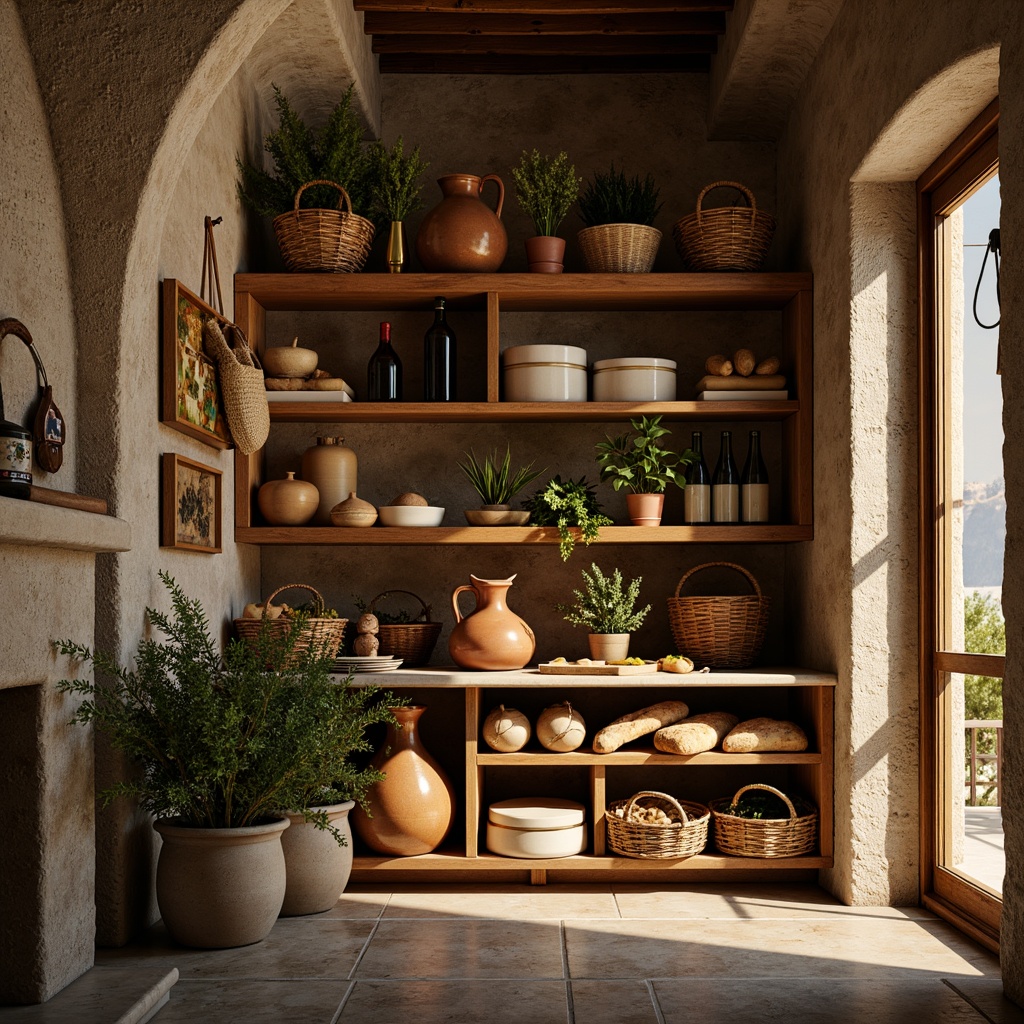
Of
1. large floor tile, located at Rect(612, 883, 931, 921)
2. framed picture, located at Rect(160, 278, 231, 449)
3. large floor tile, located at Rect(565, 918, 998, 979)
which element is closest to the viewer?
large floor tile, located at Rect(565, 918, 998, 979)

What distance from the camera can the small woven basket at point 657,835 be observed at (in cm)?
379

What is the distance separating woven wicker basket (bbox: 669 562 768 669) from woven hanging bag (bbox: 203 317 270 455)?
5.19 feet

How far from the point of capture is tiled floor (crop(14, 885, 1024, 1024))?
2.66 meters

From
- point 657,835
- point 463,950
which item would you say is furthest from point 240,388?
point 657,835

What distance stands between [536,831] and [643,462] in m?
1.35

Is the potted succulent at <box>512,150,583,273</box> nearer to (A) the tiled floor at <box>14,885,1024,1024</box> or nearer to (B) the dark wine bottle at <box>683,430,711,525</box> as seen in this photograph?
(B) the dark wine bottle at <box>683,430,711,525</box>

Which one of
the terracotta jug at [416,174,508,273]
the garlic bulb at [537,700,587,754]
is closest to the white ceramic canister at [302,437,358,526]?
the terracotta jug at [416,174,508,273]

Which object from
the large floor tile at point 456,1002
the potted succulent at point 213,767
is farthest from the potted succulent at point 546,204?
the large floor tile at point 456,1002

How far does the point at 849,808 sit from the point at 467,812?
1.23 meters

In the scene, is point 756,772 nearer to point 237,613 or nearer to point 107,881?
point 237,613

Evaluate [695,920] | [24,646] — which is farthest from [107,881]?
[695,920]

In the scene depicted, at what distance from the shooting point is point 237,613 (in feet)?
13.8

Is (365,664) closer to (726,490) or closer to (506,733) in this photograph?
(506,733)

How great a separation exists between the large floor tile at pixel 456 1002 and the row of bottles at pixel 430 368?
213 cm
